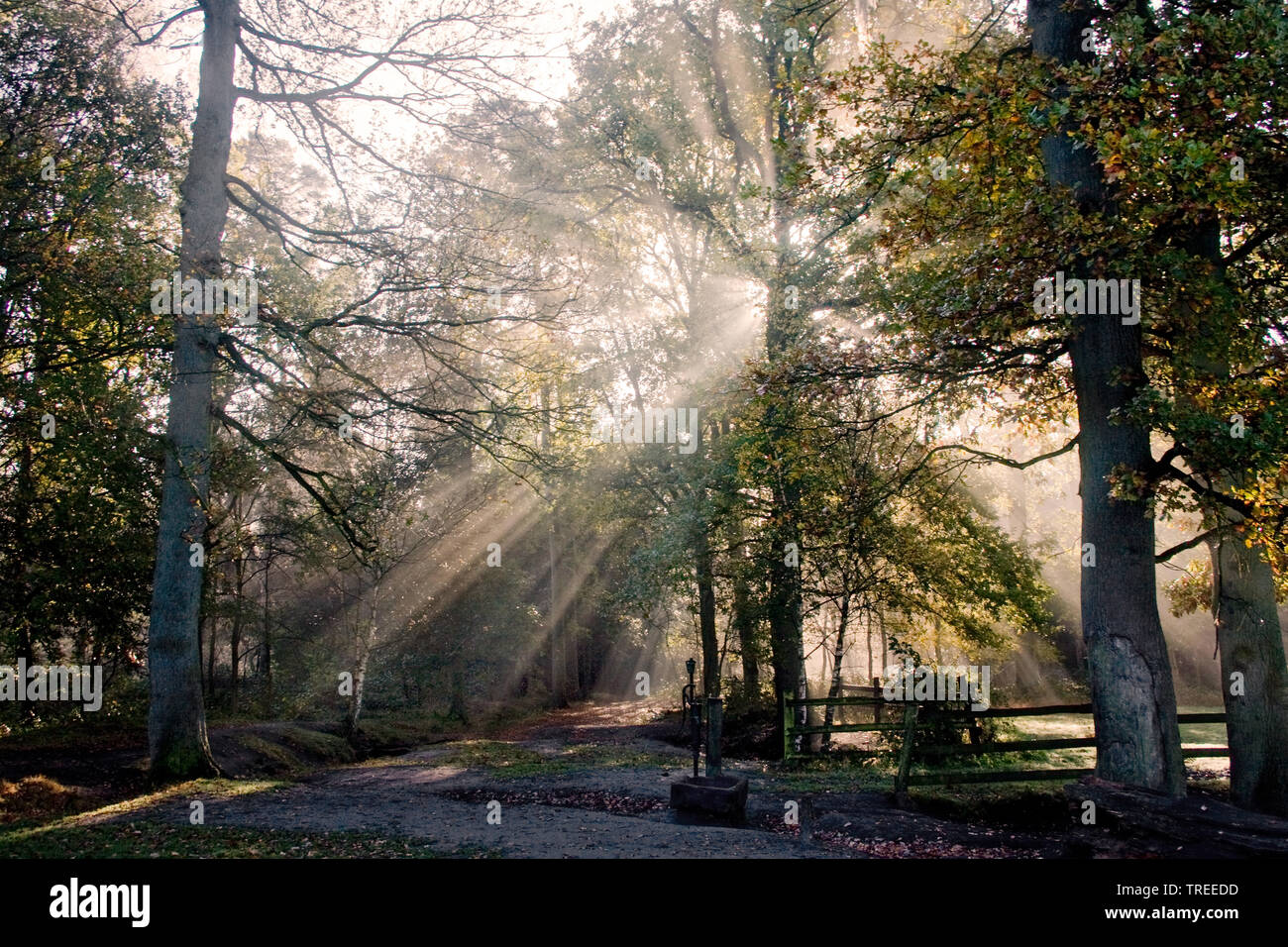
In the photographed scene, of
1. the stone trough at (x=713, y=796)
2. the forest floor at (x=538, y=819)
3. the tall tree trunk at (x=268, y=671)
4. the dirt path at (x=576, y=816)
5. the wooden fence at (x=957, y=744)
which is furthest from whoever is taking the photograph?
the tall tree trunk at (x=268, y=671)

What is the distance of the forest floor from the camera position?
23.6 ft

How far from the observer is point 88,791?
10695 mm

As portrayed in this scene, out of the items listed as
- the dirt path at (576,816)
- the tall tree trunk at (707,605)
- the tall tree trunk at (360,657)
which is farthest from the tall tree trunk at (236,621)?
the tall tree trunk at (707,605)

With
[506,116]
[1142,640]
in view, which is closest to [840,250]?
[506,116]

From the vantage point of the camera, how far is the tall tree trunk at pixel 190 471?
11016mm

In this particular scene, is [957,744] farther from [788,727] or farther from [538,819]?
[538,819]

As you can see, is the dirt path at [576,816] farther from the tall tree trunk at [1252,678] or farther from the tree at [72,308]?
the tree at [72,308]

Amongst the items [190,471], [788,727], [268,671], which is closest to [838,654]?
[788,727]

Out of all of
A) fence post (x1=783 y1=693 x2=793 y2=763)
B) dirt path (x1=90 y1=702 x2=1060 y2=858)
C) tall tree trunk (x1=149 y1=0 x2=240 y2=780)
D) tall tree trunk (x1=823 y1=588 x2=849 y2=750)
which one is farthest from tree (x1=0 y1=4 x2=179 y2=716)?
tall tree trunk (x1=823 y1=588 x2=849 y2=750)

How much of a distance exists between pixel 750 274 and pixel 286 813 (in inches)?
597

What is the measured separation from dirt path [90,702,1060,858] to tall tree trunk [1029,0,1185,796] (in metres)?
1.95

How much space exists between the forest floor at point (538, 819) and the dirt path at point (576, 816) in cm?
2

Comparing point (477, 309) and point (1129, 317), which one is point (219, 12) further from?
point (1129, 317)
